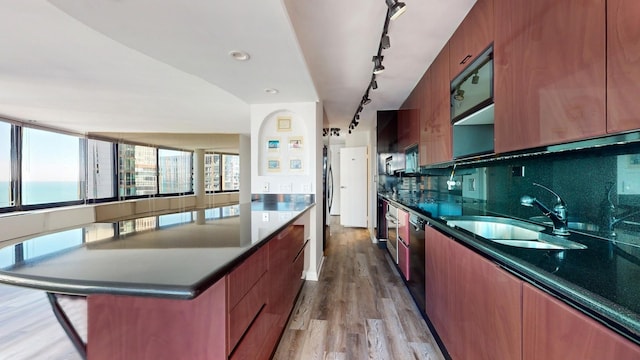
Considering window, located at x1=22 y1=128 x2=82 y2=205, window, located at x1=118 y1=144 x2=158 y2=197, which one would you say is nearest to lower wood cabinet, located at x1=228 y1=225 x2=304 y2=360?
window, located at x1=22 y1=128 x2=82 y2=205

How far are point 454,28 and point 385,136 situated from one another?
→ 2.56 metres

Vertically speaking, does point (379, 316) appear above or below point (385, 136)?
below

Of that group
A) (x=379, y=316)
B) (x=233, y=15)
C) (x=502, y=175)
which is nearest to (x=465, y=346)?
(x=379, y=316)

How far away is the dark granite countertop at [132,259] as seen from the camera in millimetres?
689

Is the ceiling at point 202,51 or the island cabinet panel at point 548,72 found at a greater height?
the ceiling at point 202,51

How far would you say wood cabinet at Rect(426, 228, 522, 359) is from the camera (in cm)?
97

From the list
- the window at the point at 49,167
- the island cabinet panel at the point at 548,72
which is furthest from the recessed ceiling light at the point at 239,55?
the window at the point at 49,167

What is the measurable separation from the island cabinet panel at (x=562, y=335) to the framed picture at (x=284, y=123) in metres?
2.82

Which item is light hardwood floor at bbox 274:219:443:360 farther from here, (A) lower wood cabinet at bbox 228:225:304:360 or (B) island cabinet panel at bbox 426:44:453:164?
(B) island cabinet panel at bbox 426:44:453:164

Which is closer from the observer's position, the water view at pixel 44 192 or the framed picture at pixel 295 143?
the framed picture at pixel 295 143

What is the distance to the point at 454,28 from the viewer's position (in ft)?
6.48

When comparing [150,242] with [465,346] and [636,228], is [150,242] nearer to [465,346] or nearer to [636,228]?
[465,346]

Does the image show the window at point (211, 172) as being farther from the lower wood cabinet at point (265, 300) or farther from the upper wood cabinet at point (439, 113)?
the upper wood cabinet at point (439, 113)

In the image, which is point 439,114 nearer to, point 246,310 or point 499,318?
point 499,318
